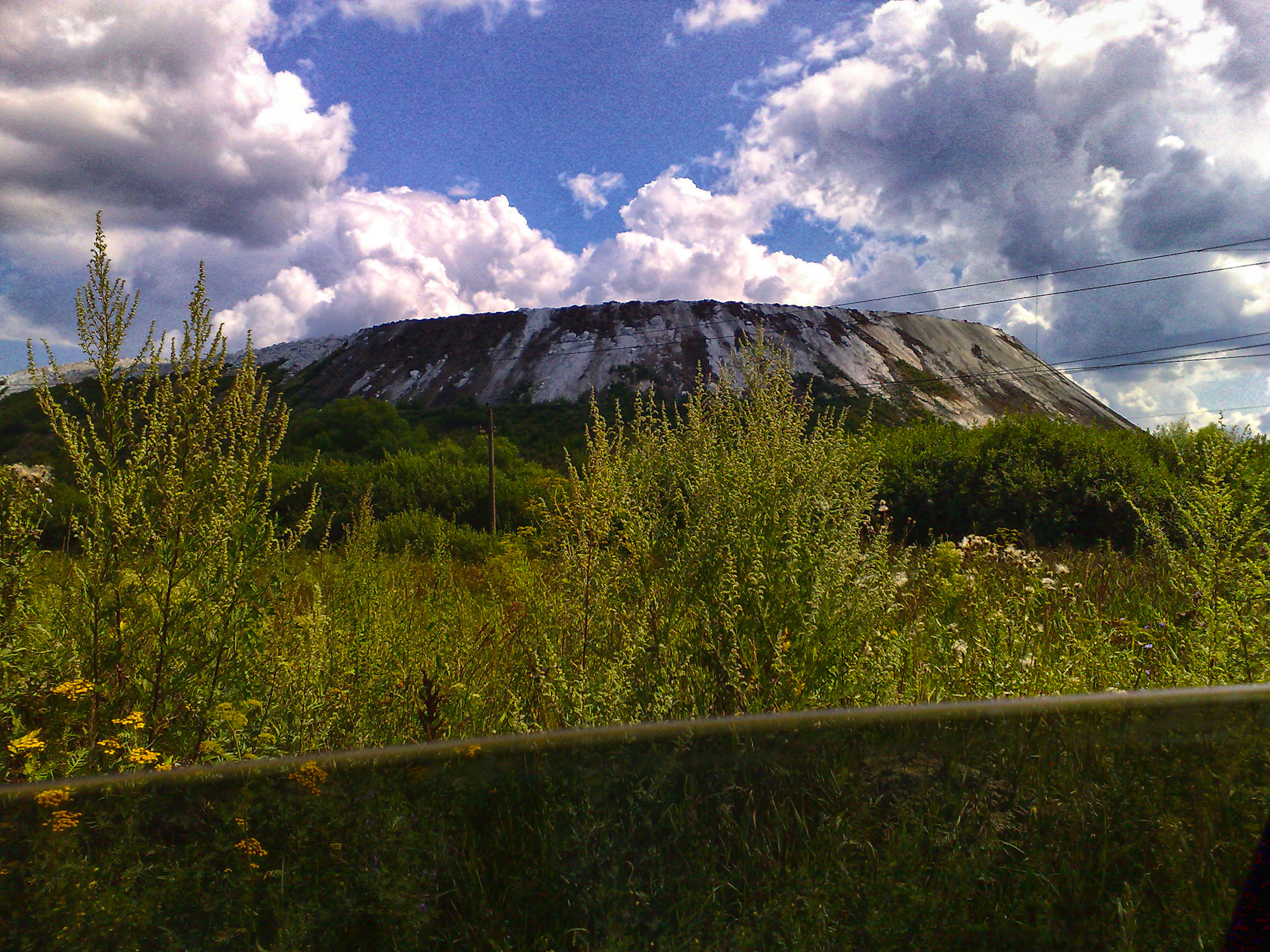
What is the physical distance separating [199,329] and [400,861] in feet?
8.60

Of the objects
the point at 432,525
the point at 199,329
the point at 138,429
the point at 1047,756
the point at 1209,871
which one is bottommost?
the point at 432,525

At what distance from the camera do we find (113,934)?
2.63ft

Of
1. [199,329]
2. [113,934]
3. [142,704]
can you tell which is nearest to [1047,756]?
[113,934]

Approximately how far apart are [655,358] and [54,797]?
77.9 m

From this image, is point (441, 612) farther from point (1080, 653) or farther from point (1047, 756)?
point (1047, 756)

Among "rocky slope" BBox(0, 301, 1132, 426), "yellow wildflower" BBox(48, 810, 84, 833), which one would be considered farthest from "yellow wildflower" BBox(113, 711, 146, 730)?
"rocky slope" BBox(0, 301, 1132, 426)

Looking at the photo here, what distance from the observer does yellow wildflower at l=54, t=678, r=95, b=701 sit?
7.66 ft

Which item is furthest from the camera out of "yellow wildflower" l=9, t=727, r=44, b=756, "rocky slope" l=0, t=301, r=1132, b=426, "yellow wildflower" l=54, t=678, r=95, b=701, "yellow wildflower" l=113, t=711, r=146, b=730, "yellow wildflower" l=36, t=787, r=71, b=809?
"rocky slope" l=0, t=301, r=1132, b=426

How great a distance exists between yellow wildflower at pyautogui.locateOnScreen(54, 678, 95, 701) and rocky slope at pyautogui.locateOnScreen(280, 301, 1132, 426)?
63.9 meters

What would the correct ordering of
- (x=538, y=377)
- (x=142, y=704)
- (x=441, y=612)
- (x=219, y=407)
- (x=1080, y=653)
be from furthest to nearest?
(x=538, y=377) < (x=441, y=612) < (x=1080, y=653) < (x=219, y=407) < (x=142, y=704)

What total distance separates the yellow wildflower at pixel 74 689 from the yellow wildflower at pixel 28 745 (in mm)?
116

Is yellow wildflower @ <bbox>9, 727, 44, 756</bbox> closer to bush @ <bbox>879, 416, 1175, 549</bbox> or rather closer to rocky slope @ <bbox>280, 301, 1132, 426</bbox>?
bush @ <bbox>879, 416, 1175, 549</bbox>

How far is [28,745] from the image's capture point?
1.95 m

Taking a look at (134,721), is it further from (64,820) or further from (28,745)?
(64,820)
